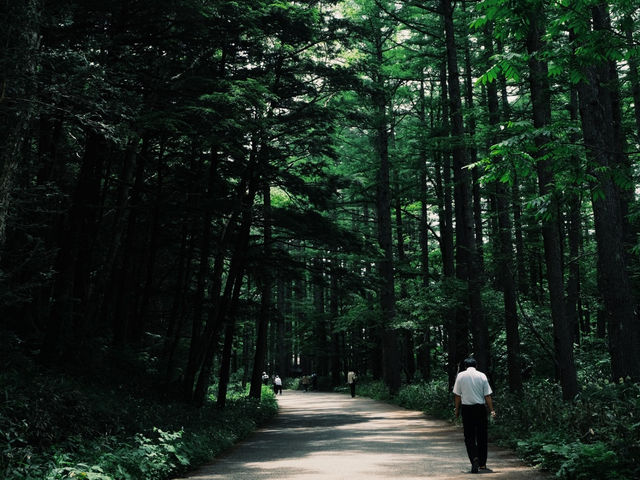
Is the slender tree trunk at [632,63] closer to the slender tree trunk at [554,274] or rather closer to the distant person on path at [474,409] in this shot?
the slender tree trunk at [554,274]

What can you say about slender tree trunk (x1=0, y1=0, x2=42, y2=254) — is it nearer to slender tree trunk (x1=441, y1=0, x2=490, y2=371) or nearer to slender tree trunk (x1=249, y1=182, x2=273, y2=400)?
slender tree trunk (x1=249, y1=182, x2=273, y2=400)

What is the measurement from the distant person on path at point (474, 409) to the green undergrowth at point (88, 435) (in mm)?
4544

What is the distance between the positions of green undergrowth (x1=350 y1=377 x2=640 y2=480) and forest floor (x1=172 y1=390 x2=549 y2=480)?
415 mm

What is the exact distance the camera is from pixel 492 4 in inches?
273

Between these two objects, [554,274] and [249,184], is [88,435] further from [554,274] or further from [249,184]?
[554,274]

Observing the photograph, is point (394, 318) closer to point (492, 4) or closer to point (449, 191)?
point (449, 191)

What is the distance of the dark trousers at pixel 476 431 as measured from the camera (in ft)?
27.2

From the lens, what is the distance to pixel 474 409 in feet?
28.4

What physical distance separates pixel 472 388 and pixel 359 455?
2.79 meters

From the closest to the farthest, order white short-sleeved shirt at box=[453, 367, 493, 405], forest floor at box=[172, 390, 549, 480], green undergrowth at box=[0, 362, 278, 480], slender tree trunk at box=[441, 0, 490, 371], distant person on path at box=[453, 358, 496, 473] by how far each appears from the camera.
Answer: green undergrowth at box=[0, 362, 278, 480], forest floor at box=[172, 390, 549, 480], distant person on path at box=[453, 358, 496, 473], white short-sleeved shirt at box=[453, 367, 493, 405], slender tree trunk at box=[441, 0, 490, 371]

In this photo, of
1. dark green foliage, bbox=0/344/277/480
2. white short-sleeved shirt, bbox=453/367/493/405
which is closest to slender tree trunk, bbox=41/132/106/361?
dark green foliage, bbox=0/344/277/480

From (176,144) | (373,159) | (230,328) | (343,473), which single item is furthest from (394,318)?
(343,473)

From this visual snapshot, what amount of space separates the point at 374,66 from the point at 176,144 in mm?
6312

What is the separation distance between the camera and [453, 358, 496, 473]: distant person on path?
27.3 feet
